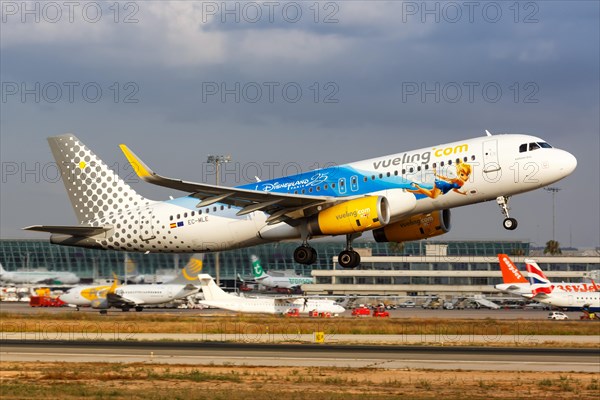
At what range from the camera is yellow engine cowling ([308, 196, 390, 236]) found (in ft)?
155

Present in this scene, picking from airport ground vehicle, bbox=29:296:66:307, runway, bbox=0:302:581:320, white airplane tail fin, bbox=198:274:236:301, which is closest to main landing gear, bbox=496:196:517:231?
runway, bbox=0:302:581:320

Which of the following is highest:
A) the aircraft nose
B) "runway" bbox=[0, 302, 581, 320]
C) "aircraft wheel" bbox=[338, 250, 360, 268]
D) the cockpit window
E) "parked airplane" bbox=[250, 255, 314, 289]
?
the cockpit window

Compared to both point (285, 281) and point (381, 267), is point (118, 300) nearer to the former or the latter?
point (285, 281)

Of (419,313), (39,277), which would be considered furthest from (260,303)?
(39,277)

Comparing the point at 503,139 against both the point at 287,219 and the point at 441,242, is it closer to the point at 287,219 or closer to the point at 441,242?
the point at 287,219

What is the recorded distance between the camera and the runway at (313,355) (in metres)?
43.4

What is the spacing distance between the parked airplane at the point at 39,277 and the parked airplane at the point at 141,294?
30580 mm

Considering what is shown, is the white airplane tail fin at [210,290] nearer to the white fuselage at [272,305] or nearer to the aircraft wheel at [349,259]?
the white fuselage at [272,305]

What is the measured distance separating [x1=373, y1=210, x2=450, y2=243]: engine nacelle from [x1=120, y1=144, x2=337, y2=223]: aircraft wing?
5.82 metres

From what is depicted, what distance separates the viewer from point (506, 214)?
4784 centimetres

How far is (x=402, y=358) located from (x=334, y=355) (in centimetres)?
340

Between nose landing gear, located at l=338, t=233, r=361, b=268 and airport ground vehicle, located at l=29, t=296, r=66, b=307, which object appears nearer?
nose landing gear, located at l=338, t=233, r=361, b=268

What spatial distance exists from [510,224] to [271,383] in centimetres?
1645

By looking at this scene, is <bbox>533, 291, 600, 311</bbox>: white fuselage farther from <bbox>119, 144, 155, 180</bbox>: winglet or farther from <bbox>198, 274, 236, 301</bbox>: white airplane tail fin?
<bbox>119, 144, 155, 180</bbox>: winglet
